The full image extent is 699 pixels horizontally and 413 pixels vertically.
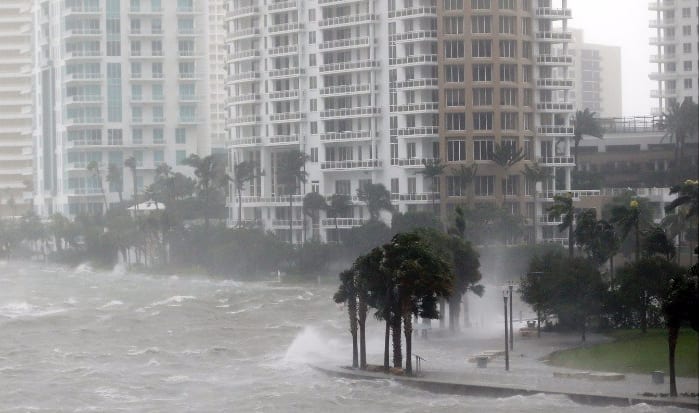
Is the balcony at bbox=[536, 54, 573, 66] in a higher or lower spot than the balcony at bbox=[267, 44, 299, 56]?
lower

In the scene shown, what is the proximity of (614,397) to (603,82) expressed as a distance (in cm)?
11767

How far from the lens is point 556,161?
102 m

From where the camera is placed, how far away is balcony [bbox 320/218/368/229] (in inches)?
4060

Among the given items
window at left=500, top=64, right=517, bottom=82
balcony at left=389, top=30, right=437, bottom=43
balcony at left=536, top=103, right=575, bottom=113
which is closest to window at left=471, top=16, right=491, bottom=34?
window at left=500, top=64, right=517, bottom=82

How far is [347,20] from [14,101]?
2386 inches

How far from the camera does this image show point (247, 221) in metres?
110

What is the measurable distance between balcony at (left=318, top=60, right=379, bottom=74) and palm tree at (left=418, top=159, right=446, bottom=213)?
8.49m

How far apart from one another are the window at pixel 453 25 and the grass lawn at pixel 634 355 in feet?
147

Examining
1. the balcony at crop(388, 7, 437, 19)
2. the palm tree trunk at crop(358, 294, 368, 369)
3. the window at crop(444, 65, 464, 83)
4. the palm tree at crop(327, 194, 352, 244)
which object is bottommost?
the palm tree trunk at crop(358, 294, 368, 369)

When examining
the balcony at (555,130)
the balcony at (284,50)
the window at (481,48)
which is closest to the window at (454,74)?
the window at (481,48)

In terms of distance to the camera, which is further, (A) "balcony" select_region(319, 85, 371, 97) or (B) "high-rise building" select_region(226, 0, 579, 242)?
(A) "balcony" select_region(319, 85, 371, 97)

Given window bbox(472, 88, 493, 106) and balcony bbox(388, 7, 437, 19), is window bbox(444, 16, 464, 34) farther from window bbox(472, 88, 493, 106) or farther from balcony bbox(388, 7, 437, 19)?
window bbox(472, 88, 493, 106)

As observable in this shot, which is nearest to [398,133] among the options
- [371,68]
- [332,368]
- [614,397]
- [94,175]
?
[371,68]

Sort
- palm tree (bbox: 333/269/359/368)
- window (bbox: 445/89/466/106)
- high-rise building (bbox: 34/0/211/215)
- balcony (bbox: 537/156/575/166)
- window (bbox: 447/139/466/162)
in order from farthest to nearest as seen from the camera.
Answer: high-rise building (bbox: 34/0/211/215), balcony (bbox: 537/156/575/166), window (bbox: 447/139/466/162), window (bbox: 445/89/466/106), palm tree (bbox: 333/269/359/368)
